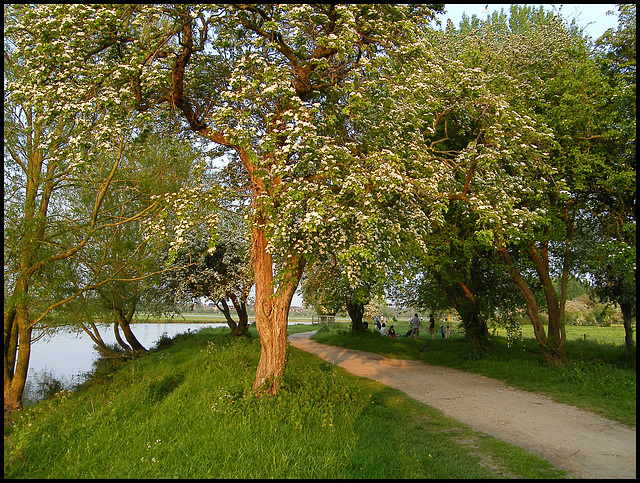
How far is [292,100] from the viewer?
23.5 ft

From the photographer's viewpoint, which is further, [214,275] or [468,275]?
[214,275]

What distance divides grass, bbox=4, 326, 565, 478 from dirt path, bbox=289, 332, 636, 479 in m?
0.48

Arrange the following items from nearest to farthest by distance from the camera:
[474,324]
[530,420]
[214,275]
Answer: [530,420] < [474,324] < [214,275]

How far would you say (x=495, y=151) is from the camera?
859cm

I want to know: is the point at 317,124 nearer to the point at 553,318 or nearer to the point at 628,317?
the point at 553,318

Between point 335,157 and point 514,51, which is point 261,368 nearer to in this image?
point 335,157

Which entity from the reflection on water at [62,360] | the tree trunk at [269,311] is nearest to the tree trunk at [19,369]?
the reflection on water at [62,360]

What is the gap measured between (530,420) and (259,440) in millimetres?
5643

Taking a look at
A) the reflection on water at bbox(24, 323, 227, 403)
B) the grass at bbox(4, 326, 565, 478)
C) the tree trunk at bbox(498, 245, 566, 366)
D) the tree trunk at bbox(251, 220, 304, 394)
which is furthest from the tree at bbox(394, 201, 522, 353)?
the reflection on water at bbox(24, 323, 227, 403)

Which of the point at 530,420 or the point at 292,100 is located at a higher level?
the point at 292,100

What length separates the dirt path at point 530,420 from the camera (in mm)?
6125

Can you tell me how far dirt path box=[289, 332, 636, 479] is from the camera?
20.1ft

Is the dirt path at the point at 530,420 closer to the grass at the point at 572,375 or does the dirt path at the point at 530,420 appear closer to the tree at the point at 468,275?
the grass at the point at 572,375

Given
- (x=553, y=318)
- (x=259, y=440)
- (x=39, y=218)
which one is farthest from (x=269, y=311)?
(x=553, y=318)
